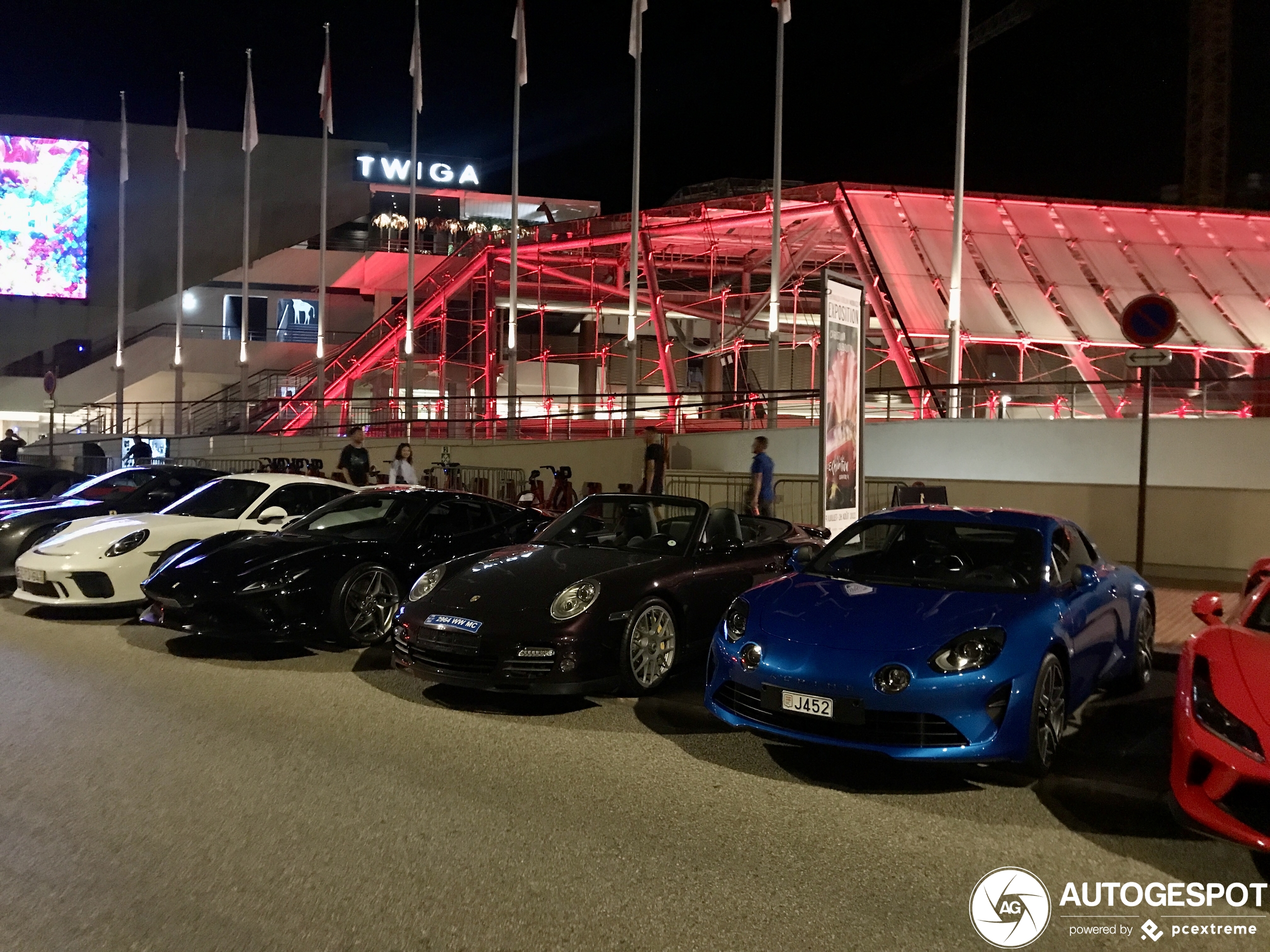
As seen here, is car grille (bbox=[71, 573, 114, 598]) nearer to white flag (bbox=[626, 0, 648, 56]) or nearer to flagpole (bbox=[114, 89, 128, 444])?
white flag (bbox=[626, 0, 648, 56])

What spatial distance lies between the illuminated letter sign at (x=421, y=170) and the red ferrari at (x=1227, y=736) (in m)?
41.5

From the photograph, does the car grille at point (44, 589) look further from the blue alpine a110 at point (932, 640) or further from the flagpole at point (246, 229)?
the flagpole at point (246, 229)

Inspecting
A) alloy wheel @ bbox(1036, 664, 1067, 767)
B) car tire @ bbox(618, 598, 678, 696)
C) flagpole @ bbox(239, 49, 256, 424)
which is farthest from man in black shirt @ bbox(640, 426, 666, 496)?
flagpole @ bbox(239, 49, 256, 424)

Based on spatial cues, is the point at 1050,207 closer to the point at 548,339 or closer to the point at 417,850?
the point at 548,339

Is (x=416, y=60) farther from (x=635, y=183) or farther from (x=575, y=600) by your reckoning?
(x=575, y=600)

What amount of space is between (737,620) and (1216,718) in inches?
97.9

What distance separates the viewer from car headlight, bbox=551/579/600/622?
6.45 meters

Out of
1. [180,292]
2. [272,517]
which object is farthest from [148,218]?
[272,517]

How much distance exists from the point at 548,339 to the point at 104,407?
1729 centimetres

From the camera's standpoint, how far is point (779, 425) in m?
19.4

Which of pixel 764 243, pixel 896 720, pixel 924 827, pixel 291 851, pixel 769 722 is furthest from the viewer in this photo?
pixel 764 243

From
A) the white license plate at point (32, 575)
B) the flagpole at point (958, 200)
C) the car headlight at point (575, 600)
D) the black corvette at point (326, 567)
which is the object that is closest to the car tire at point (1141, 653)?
the car headlight at point (575, 600)

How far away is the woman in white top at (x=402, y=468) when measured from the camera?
15000 millimetres

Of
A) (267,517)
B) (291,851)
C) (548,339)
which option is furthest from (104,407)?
(291,851)
